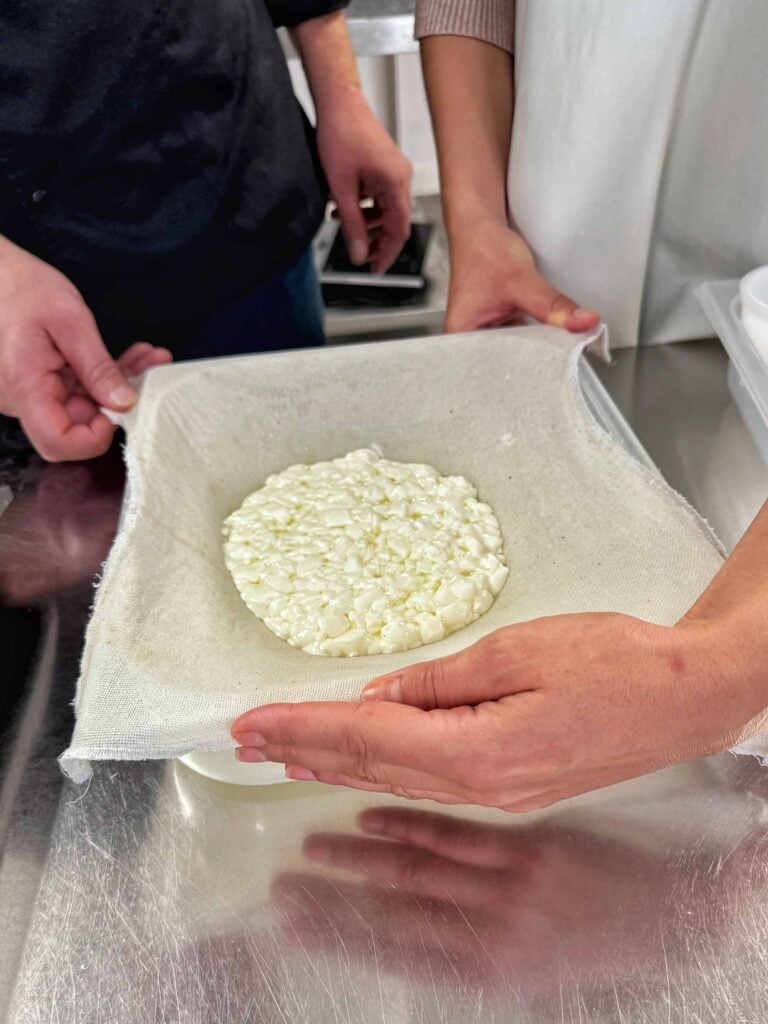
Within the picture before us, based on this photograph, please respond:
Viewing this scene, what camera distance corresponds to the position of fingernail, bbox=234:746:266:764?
A: 574 mm

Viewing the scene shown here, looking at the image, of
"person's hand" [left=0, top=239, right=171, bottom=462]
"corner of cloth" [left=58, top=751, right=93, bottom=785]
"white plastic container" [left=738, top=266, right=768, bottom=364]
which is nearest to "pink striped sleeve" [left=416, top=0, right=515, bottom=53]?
"white plastic container" [left=738, top=266, right=768, bottom=364]

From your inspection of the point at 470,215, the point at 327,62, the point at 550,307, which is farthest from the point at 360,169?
the point at 550,307

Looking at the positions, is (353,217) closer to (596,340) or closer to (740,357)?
(596,340)

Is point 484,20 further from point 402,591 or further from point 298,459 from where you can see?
point 402,591

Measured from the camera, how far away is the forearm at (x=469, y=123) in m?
1.02

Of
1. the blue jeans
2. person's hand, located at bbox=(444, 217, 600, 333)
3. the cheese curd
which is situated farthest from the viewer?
the blue jeans

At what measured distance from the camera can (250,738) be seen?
56 cm

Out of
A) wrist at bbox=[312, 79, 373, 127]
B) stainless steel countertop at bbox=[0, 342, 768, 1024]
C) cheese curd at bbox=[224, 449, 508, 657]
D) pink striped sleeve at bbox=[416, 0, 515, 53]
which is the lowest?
stainless steel countertop at bbox=[0, 342, 768, 1024]

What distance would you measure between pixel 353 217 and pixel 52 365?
53cm

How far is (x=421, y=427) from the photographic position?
3.06ft

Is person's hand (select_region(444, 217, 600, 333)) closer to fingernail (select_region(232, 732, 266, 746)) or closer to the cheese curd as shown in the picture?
the cheese curd

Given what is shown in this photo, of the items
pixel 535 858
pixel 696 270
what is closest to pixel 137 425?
pixel 535 858

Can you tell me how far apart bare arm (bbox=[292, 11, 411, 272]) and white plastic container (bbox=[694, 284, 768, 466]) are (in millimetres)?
466

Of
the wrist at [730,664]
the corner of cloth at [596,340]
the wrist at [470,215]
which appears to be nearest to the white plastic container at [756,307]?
the corner of cloth at [596,340]
